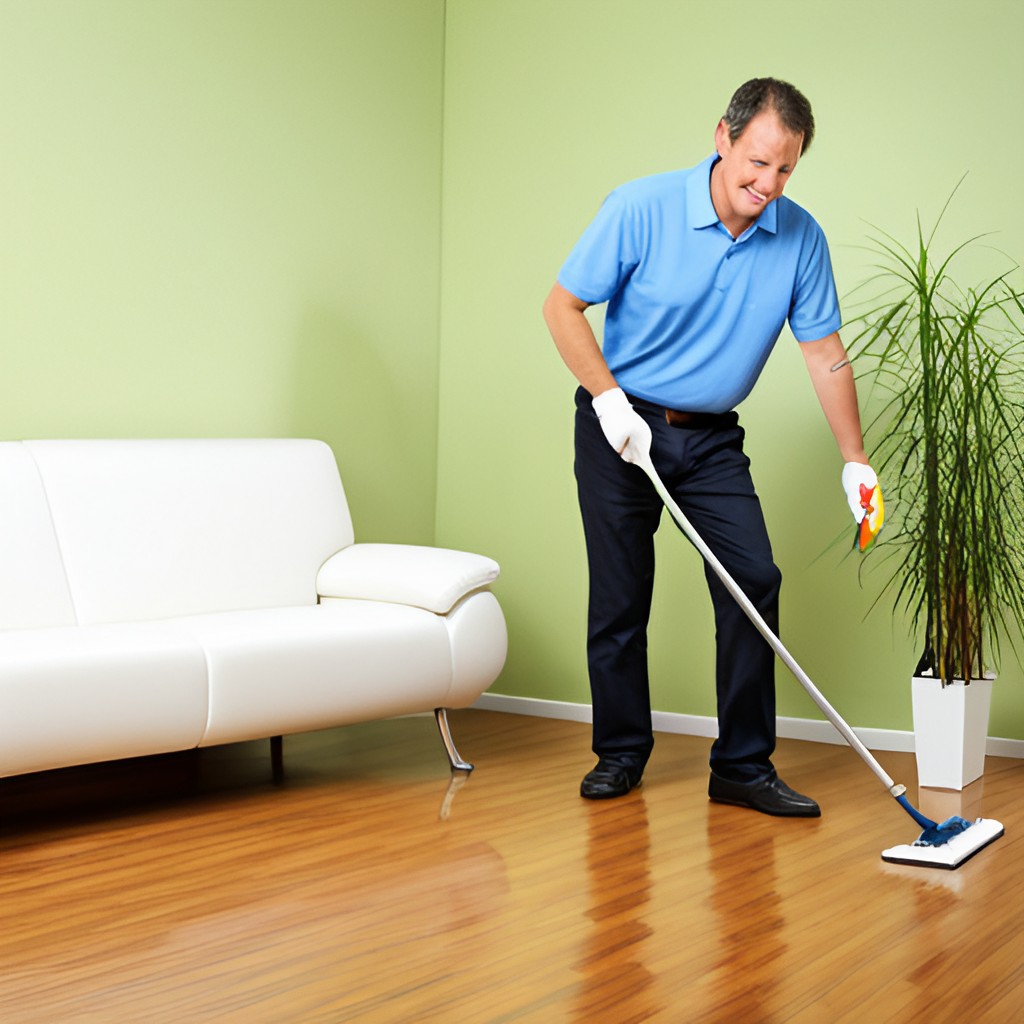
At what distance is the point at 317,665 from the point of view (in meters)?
2.56

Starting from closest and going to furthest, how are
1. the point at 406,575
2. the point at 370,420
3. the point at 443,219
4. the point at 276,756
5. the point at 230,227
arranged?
1. the point at 406,575
2. the point at 276,756
3. the point at 230,227
4. the point at 370,420
5. the point at 443,219

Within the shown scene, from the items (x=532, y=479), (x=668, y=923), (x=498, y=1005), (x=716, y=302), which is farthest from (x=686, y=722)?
(x=498, y=1005)

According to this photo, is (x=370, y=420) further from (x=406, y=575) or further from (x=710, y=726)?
(x=710, y=726)

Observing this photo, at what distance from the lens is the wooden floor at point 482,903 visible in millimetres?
1583

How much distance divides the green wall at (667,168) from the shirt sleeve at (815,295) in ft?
2.06

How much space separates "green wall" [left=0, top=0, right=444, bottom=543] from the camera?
2863 mm

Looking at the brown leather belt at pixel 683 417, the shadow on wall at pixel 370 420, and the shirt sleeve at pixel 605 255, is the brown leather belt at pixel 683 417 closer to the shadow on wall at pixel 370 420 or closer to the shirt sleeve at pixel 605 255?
the shirt sleeve at pixel 605 255

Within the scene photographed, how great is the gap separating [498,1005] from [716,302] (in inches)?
58.3

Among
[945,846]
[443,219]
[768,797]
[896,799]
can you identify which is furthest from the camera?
[443,219]

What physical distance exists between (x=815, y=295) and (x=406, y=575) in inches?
39.7

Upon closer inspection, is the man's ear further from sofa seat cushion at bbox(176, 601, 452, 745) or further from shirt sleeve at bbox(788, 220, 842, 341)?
sofa seat cushion at bbox(176, 601, 452, 745)

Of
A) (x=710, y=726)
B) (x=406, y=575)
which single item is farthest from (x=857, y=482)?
(x=710, y=726)

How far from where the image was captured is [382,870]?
214 cm

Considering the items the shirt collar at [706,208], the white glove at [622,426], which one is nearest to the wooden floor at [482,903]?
the white glove at [622,426]
